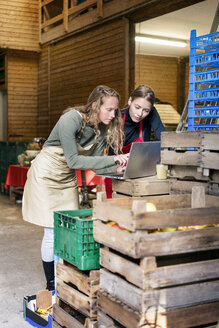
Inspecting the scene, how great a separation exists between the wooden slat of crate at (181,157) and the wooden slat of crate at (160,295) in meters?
0.76

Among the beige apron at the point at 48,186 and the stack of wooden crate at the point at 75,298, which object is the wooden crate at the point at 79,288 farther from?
the beige apron at the point at 48,186

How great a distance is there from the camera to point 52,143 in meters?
3.28

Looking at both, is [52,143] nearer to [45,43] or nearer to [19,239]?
[19,239]

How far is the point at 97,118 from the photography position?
312cm

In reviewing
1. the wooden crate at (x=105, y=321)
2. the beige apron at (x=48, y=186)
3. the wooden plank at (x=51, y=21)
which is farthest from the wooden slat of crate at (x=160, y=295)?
the wooden plank at (x=51, y=21)

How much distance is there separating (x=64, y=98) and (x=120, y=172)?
867 cm

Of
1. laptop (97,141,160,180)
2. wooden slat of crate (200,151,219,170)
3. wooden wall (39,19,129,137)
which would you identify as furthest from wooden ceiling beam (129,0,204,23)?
wooden slat of crate (200,151,219,170)

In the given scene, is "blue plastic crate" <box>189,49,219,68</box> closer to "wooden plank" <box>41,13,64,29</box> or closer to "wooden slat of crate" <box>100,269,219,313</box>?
"wooden slat of crate" <box>100,269,219,313</box>

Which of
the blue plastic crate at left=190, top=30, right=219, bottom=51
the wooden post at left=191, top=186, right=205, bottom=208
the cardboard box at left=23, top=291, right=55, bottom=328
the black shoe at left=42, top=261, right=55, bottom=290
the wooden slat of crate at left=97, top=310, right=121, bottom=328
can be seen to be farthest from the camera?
the blue plastic crate at left=190, top=30, right=219, bottom=51

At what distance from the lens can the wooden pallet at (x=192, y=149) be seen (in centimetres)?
257

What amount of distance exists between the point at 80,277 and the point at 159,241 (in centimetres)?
79

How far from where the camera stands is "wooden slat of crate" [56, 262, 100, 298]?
2582 millimetres

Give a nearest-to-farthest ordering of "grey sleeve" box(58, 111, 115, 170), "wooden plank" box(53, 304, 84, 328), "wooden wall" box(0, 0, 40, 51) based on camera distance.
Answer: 1. "wooden plank" box(53, 304, 84, 328)
2. "grey sleeve" box(58, 111, 115, 170)
3. "wooden wall" box(0, 0, 40, 51)

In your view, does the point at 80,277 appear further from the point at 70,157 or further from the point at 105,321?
the point at 70,157
